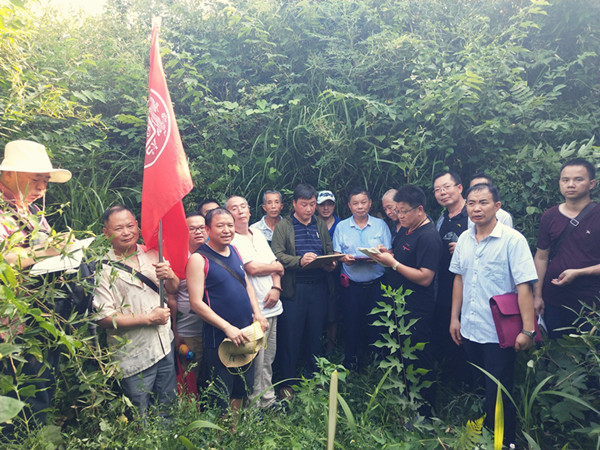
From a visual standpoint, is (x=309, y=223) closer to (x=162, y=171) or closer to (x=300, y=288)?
(x=300, y=288)

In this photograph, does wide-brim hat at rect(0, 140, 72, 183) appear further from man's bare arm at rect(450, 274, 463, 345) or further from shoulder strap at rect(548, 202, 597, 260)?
shoulder strap at rect(548, 202, 597, 260)

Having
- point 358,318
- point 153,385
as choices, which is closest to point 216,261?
point 153,385

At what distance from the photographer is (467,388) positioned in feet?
12.8

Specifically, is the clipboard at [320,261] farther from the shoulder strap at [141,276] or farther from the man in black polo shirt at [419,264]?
the shoulder strap at [141,276]

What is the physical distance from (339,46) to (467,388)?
483 cm

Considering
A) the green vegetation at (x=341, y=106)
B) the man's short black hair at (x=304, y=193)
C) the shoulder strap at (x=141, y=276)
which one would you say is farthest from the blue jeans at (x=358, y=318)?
the shoulder strap at (x=141, y=276)

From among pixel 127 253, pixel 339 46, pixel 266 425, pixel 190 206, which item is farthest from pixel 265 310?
pixel 339 46

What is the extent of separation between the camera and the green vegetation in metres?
3.44

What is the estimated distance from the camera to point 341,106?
17.7 feet

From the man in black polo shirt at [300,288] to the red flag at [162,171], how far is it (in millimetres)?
1236

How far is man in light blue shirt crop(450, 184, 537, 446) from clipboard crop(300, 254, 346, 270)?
1.20m

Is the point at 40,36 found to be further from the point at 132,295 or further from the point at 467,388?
the point at 467,388

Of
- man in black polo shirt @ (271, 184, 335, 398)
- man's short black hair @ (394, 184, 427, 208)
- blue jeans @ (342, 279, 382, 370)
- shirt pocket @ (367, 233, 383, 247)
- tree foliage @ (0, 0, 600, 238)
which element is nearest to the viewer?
man's short black hair @ (394, 184, 427, 208)

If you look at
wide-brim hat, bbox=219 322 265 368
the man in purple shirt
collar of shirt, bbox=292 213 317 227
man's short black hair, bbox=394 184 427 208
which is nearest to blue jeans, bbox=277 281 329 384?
collar of shirt, bbox=292 213 317 227
